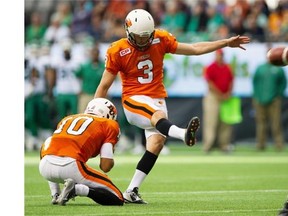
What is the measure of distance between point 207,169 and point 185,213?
245 inches

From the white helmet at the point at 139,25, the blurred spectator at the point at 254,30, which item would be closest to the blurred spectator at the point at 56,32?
the blurred spectator at the point at 254,30

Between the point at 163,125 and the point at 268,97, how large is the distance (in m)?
10.9

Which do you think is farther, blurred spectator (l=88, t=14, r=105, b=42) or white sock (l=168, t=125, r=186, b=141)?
blurred spectator (l=88, t=14, r=105, b=42)

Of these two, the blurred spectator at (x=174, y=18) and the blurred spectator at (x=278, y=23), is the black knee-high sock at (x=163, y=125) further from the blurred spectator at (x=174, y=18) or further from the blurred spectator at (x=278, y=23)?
the blurred spectator at (x=174, y=18)

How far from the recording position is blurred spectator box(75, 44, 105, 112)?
18.0 meters

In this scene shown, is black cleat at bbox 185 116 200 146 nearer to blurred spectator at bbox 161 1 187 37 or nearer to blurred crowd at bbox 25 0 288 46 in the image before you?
blurred crowd at bbox 25 0 288 46

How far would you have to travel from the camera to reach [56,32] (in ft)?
69.2

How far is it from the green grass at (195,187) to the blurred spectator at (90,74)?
5.11 feet

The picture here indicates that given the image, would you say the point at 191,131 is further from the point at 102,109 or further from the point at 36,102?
the point at 36,102

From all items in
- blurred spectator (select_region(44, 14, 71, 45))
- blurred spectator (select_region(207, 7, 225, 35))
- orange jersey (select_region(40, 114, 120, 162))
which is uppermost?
blurred spectator (select_region(207, 7, 225, 35))

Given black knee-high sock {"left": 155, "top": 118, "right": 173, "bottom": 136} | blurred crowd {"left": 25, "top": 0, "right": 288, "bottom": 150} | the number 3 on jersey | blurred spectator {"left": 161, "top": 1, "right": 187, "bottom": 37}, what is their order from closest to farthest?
black knee-high sock {"left": 155, "top": 118, "right": 173, "bottom": 136} < the number 3 on jersey < blurred crowd {"left": 25, "top": 0, "right": 288, "bottom": 150} < blurred spectator {"left": 161, "top": 1, "right": 187, "bottom": 37}

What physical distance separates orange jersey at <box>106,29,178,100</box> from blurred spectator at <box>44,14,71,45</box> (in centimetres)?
1174

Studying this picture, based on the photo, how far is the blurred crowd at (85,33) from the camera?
1928 centimetres

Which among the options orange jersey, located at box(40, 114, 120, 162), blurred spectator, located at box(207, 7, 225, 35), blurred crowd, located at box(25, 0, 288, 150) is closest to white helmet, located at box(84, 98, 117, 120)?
orange jersey, located at box(40, 114, 120, 162)
